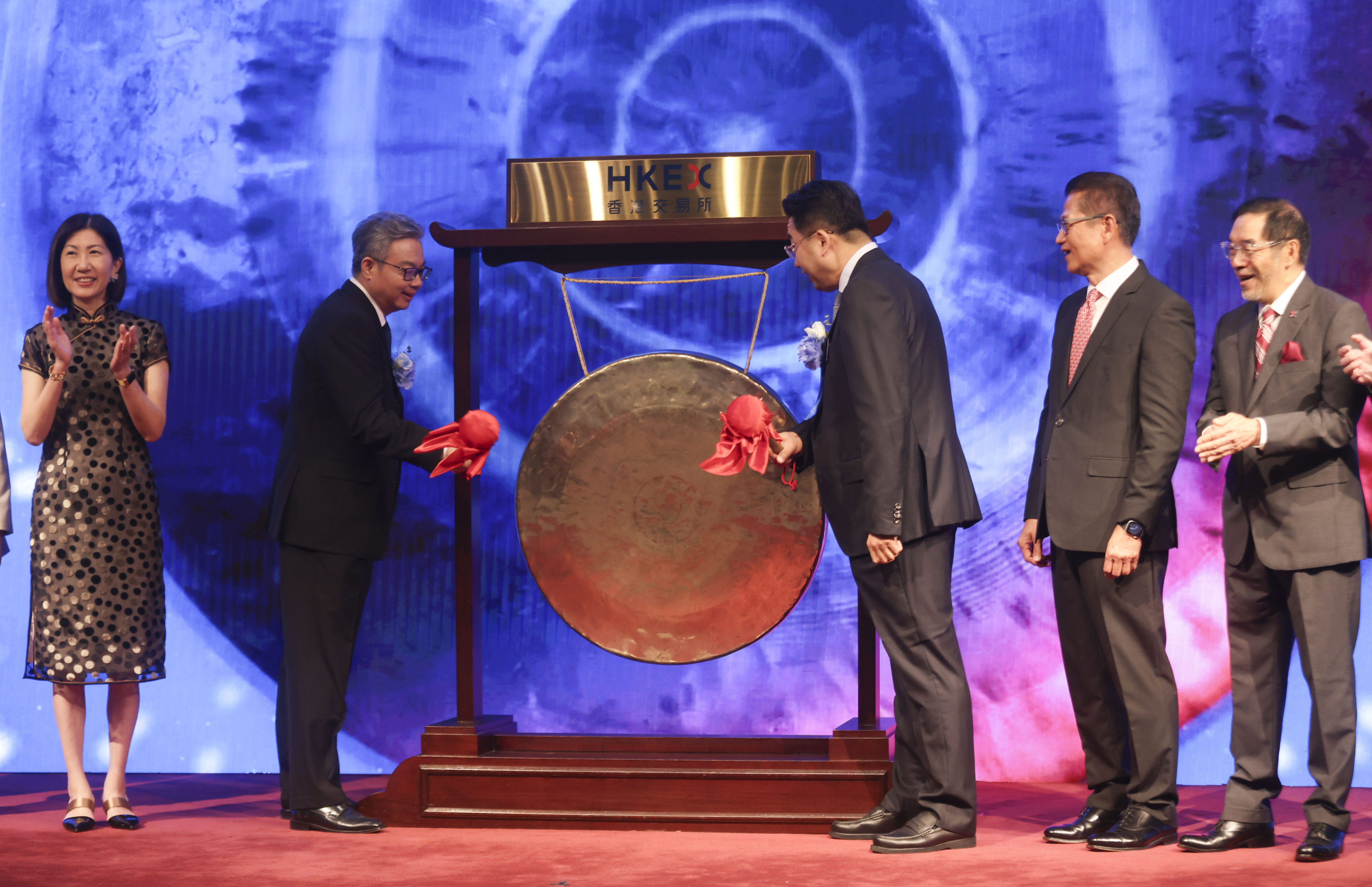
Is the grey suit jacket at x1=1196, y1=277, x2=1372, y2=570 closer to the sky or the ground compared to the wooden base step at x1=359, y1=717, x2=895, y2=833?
closer to the sky

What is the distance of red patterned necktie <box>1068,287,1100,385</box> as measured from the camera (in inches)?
124

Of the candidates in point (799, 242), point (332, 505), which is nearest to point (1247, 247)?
point (799, 242)

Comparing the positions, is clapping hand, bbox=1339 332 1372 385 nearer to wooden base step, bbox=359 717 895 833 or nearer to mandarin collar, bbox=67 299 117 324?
wooden base step, bbox=359 717 895 833

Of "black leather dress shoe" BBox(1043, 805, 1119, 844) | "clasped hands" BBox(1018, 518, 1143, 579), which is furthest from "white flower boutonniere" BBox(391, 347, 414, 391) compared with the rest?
"black leather dress shoe" BBox(1043, 805, 1119, 844)

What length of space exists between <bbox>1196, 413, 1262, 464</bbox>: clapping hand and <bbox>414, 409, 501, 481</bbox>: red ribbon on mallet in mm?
1657

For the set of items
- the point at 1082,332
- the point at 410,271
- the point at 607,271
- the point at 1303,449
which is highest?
the point at 607,271

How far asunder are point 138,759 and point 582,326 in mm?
2069

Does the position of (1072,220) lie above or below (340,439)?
above

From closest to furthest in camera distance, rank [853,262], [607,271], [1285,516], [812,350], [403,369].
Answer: [1285,516]
[853,262]
[812,350]
[403,369]
[607,271]

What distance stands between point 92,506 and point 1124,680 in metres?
2.61

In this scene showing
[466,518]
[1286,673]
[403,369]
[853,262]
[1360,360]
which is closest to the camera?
[1360,360]

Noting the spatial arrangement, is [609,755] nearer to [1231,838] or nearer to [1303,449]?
[1231,838]

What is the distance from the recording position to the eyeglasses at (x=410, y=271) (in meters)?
3.51

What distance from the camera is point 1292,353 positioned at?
2.98 meters
